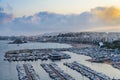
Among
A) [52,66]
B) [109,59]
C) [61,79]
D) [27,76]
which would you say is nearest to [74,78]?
[61,79]

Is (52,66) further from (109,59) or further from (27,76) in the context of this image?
(109,59)

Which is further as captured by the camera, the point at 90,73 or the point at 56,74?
the point at 90,73

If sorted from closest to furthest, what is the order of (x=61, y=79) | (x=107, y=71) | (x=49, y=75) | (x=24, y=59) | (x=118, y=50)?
(x=61, y=79), (x=49, y=75), (x=107, y=71), (x=24, y=59), (x=118, y=50)

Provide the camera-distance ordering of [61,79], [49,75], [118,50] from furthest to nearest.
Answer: [118,50], [49,75], [61,79]

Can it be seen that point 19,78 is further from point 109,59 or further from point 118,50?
point 118,50

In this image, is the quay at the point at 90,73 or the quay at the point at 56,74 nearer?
the quay at the point at 56,74

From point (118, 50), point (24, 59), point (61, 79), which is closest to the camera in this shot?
point (61, 79)

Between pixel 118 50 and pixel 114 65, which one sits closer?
pixel 114 65

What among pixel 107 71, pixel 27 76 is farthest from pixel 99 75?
pixel 27 76

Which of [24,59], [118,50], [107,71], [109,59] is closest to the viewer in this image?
[107,71]

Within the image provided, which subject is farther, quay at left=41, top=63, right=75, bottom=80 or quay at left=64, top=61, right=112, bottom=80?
quay at left=64, top=61, right=112, bottom=80
